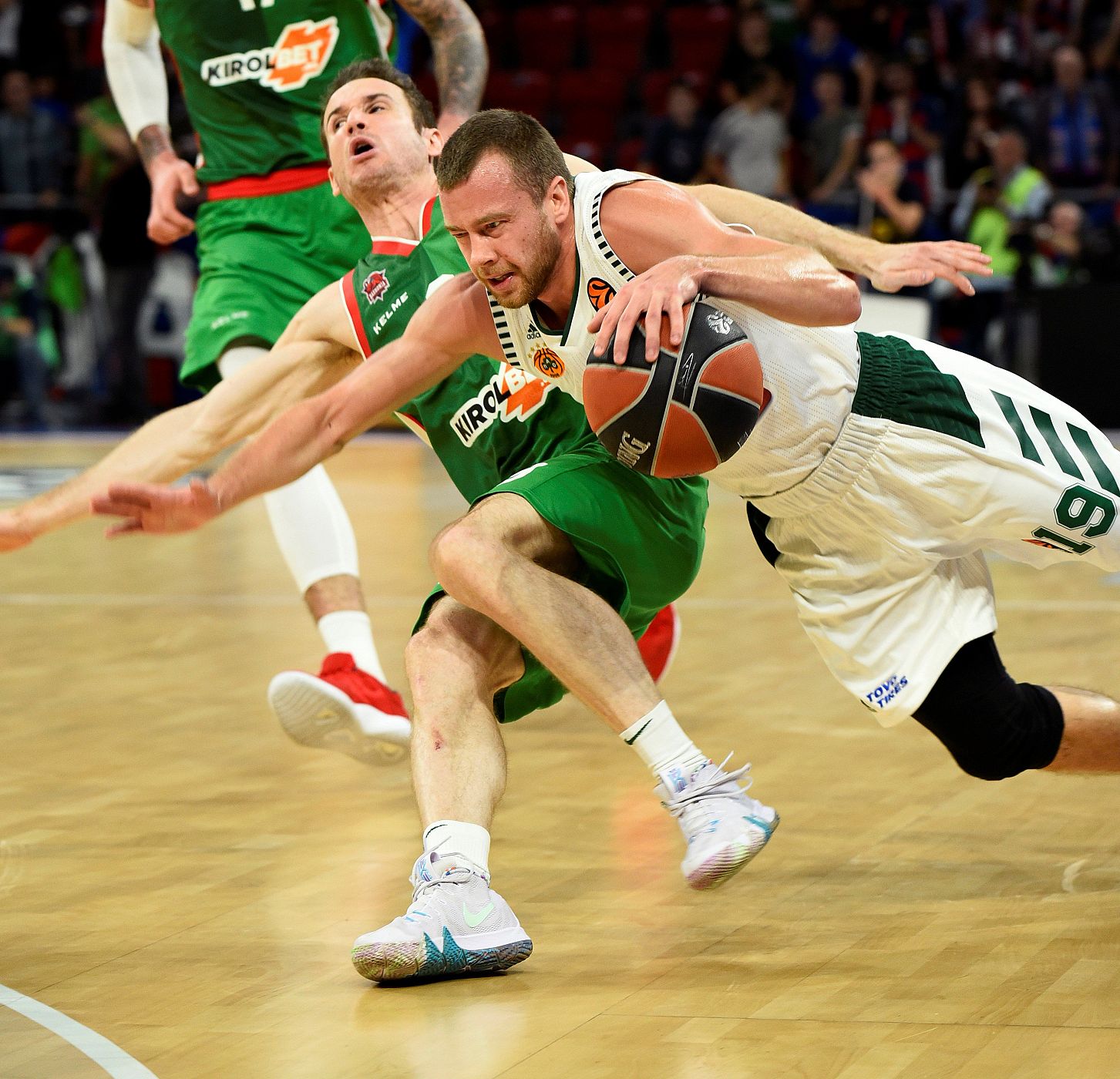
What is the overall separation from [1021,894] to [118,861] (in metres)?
1.94

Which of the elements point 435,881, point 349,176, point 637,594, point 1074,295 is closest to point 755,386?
point 637,594

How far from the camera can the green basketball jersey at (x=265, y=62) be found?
555cm

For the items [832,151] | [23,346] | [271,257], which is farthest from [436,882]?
[23,346]

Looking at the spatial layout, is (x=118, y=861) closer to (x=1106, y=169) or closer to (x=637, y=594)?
(x=637, y=594)

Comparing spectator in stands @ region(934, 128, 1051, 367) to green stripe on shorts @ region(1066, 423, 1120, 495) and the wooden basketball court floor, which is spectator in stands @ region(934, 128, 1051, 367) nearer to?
the wooden basketball court floor

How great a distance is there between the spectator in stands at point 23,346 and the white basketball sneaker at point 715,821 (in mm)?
11986

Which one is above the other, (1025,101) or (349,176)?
(349,176)

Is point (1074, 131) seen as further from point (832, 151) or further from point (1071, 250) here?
point (832, 151)

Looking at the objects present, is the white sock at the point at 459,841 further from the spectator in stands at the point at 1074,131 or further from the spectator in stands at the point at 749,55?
the spectator in stands at the point at 749,55

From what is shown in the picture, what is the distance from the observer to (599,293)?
3.41 meters

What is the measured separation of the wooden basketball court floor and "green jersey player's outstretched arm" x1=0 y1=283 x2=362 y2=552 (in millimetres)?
881

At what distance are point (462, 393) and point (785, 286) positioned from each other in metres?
1.13

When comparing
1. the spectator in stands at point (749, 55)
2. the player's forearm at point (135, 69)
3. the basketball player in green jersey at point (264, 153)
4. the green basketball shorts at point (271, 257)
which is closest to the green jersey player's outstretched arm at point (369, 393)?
the basketball player in green jersey at point (264, 153)

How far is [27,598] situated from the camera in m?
7.78
